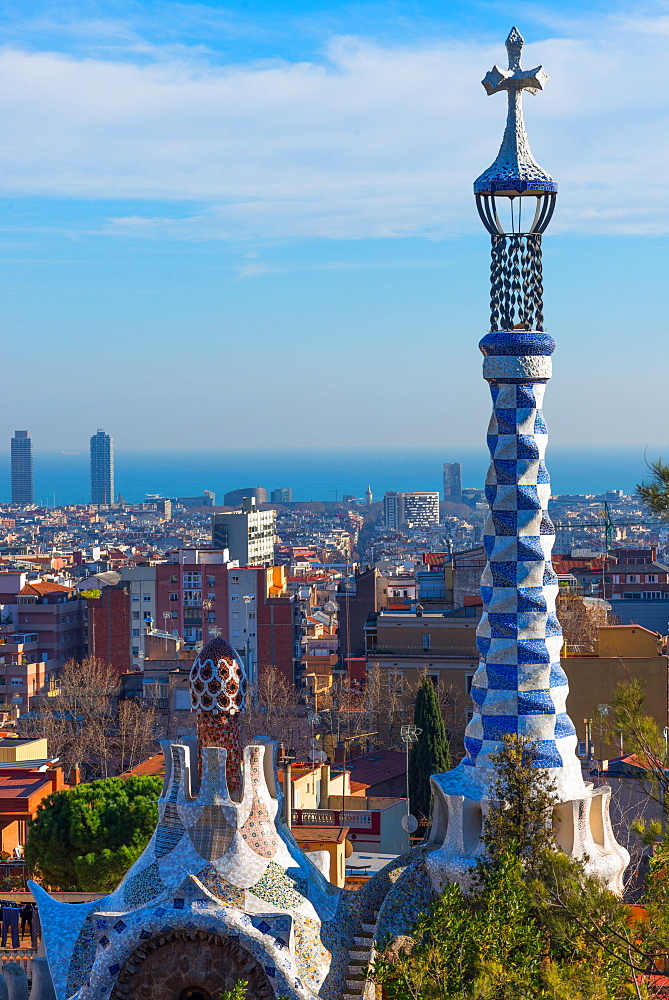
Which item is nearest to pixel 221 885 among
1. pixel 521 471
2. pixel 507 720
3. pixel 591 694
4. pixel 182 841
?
pixel 182 841

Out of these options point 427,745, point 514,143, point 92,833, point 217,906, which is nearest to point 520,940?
point 217,906

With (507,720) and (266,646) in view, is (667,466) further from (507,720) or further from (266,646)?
(266,646)

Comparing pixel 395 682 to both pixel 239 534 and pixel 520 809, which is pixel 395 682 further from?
pixel 239 534

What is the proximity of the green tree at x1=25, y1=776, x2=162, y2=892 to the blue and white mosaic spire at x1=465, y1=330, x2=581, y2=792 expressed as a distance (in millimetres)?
8484

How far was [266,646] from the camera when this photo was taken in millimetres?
57438

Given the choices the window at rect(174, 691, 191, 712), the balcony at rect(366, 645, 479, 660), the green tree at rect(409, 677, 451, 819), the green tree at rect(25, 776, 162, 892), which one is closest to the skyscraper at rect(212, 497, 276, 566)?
the window at rect(174, 691, 191, 712)

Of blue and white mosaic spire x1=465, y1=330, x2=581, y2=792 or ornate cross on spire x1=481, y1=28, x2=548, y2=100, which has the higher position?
ornate cross on spire x1=481, y1=28, x2=548, y2=100

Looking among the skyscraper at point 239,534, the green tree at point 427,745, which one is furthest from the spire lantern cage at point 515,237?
the skyscraper at point 239,534

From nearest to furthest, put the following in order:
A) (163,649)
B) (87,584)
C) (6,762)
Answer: (6,762)
(163,649)
(87,584)

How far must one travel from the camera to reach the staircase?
9.78m

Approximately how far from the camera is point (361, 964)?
10.1 m

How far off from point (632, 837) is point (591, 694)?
887 centimetres

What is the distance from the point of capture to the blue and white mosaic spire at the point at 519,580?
10172 mm

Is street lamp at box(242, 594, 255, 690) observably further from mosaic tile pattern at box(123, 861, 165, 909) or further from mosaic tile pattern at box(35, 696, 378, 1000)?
mosaic tile pattern at box(123, 861, 165, 909)
